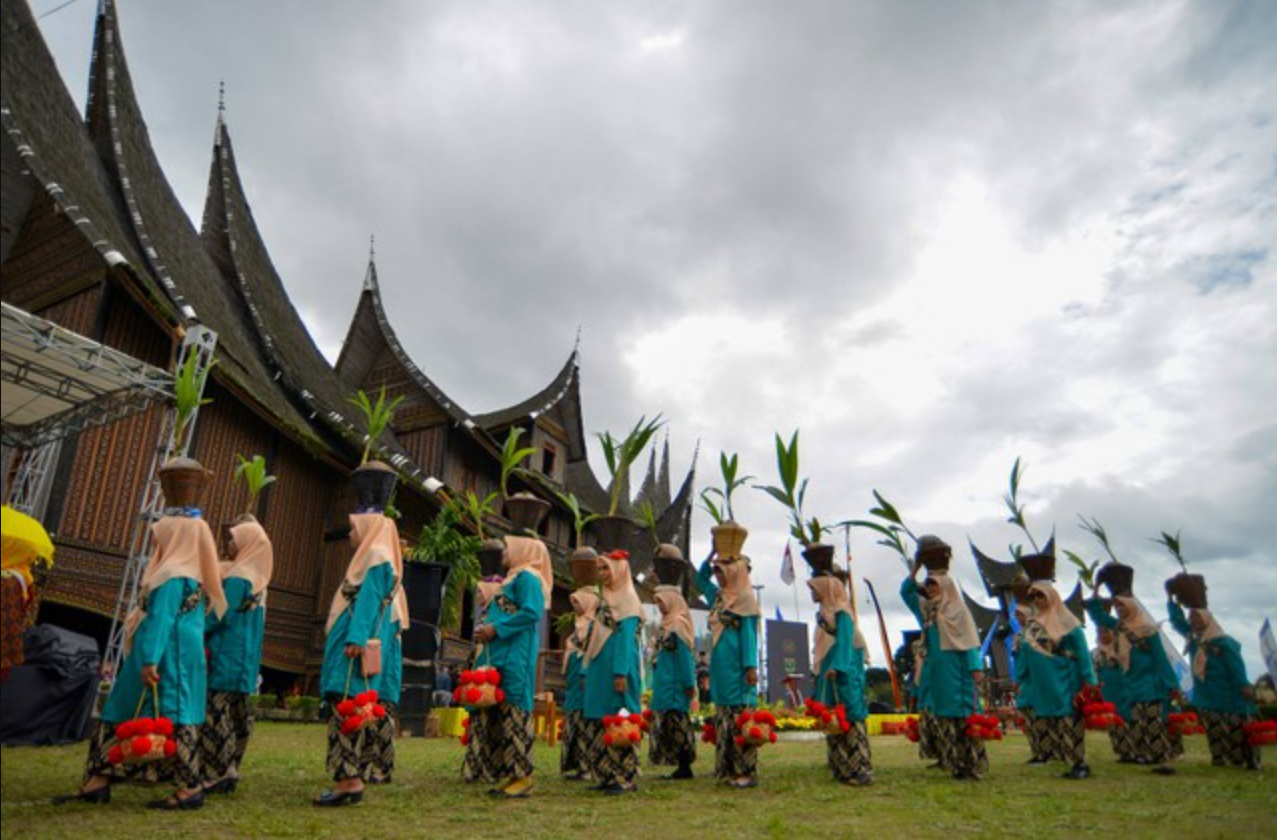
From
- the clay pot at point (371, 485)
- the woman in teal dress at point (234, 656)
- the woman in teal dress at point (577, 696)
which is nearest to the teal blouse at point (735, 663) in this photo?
the woman in teal dress at point (577, 696)

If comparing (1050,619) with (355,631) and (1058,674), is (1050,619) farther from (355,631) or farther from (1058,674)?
(355,631)

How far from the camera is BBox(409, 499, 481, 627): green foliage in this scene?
1572 cm

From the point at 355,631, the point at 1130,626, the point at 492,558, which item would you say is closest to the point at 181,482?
the point at 355,631

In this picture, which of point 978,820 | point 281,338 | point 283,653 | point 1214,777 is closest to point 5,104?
point 281,338

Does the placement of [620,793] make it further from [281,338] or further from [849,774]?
[281,338]

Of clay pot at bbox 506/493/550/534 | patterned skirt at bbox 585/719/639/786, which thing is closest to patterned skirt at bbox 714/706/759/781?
patterned skirt at bbox 585/719/639/786

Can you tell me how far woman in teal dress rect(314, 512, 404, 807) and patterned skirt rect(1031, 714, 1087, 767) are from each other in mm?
5718

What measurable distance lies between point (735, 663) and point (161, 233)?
13.7 meters

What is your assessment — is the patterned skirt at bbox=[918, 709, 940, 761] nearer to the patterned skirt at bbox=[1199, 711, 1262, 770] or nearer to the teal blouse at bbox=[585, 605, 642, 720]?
the patterned skirt at bbox=[1199, 711, 1262, 770]

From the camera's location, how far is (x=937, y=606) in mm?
7383

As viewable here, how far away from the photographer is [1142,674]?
802 cm

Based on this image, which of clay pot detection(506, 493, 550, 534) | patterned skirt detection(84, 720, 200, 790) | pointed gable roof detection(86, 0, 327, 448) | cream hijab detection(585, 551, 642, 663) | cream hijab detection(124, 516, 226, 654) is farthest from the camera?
pointed gable roof detection(86, 0, 327, 448)

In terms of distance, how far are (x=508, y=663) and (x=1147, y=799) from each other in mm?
4157

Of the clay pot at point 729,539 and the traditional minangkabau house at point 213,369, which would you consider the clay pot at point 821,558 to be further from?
the traditional minangkabau house at point 213,369
